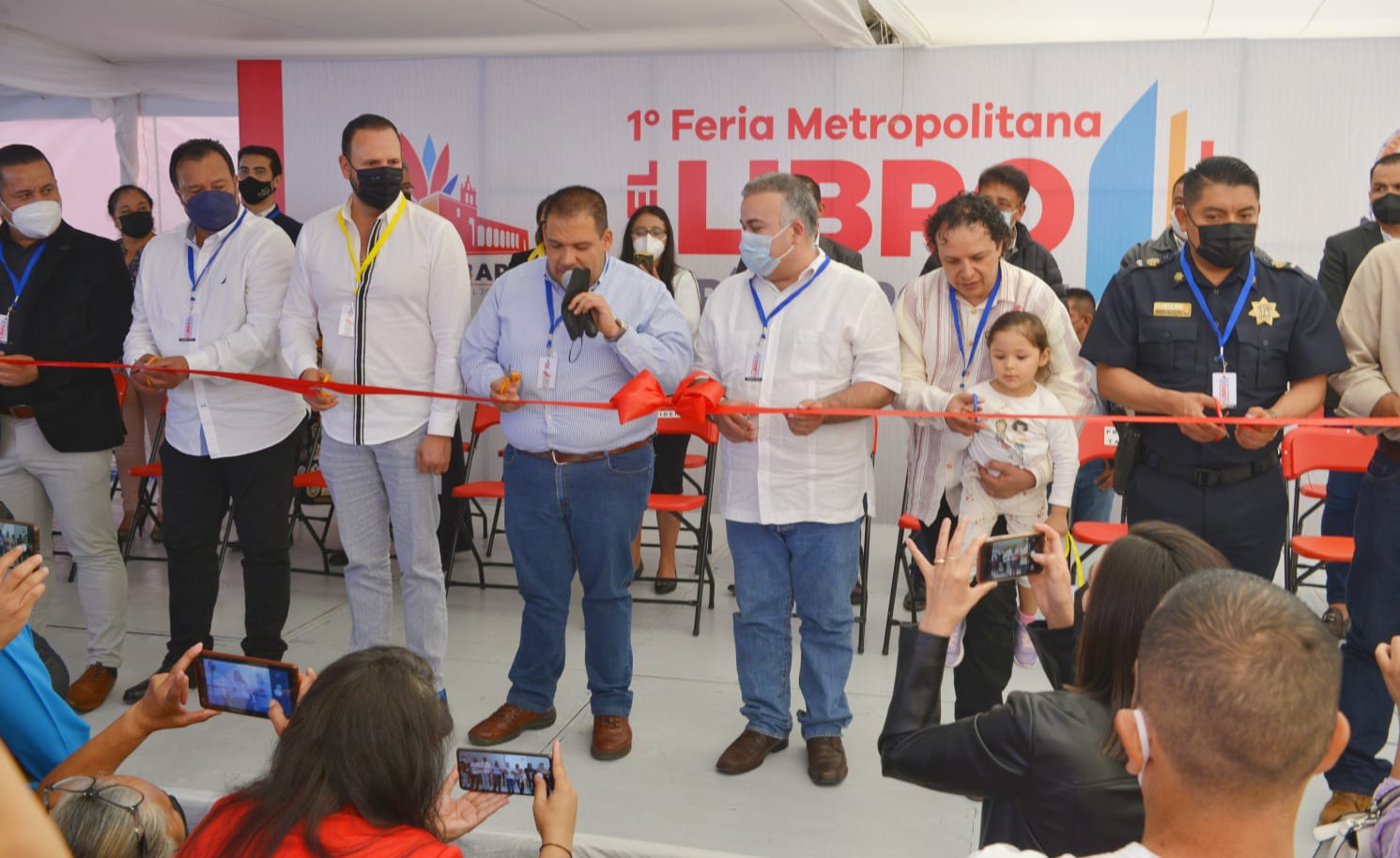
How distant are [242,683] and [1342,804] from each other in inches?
117

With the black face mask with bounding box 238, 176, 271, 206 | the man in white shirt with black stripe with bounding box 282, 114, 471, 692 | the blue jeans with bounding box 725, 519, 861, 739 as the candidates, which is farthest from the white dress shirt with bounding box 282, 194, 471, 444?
the black face mask with bounding box 238, 176, 271, 206

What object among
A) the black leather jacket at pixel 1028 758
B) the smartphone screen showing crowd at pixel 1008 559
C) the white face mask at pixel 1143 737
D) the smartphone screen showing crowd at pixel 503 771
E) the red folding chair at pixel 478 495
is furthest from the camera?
the red folding chair at pixel 478 495

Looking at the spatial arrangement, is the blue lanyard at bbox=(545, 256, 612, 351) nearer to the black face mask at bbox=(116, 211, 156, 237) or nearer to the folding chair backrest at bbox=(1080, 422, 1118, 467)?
the folding chair backrest at bbox=(1080, 422, 1118, 467)

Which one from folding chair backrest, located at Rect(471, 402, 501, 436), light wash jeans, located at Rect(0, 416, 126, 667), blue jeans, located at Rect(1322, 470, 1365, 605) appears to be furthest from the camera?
folding chair backrest, located at Rect(471, 402, 501, 436)

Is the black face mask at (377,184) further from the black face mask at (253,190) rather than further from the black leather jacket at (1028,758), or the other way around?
the black leather jacket at (1028,758)

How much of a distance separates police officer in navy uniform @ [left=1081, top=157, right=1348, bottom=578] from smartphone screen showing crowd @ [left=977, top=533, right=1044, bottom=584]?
1368mm

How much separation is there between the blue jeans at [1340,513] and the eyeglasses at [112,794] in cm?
460

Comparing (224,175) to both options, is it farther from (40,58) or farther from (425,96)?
(40,58)

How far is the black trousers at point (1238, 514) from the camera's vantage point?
3.42 m

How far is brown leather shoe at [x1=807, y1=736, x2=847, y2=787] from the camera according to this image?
3.66 meters

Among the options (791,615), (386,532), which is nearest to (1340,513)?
(791,615)

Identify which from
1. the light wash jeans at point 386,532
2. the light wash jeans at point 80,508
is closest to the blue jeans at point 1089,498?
the light wash jeans at point 386,532

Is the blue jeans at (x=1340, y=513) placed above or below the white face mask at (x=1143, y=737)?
below

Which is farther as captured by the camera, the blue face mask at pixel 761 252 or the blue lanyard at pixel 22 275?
the blue lanyard at pixel 22 275
